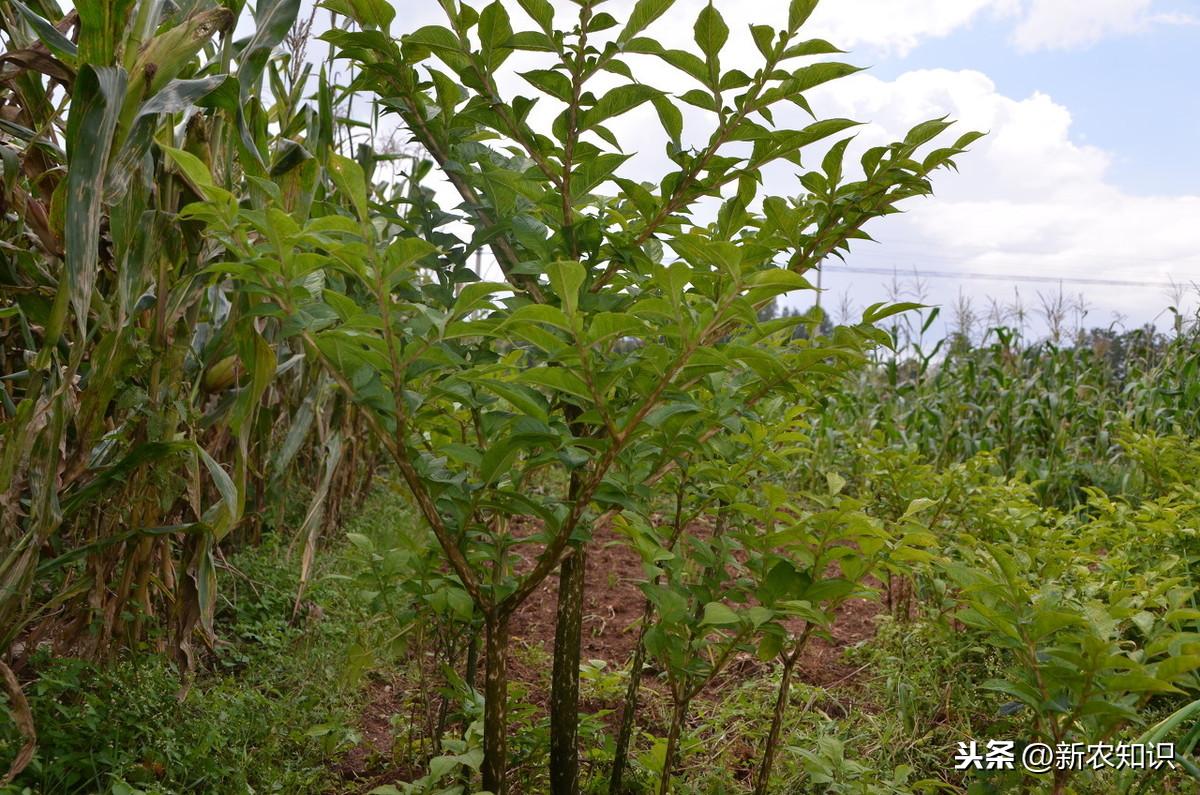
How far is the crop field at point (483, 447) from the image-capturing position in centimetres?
127

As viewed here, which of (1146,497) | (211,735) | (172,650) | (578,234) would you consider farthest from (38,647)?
(1146,497)

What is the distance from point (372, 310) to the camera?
1.54 metres

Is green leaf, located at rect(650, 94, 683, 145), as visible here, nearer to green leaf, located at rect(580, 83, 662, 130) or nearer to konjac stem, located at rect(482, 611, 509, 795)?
green leaf, located at rect(580, 83, 662, 130)

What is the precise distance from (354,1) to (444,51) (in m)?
0.14

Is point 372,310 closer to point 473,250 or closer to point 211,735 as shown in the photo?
point 473,250

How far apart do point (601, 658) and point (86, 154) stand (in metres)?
2.05

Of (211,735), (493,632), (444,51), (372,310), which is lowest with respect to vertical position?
(211,735)

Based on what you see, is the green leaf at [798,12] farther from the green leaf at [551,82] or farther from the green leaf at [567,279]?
the green leaf at [567,279]

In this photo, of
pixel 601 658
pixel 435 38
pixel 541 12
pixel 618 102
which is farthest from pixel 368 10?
pixel 601 658

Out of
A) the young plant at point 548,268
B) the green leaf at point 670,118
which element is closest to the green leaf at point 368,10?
the young plant at point 548,268

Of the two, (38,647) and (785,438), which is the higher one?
(785,438)

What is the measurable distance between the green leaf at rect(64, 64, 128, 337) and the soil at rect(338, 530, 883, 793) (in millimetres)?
1062

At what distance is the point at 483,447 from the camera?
1534mm

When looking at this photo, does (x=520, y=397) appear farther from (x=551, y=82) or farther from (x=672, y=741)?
(x=672, y=741)
